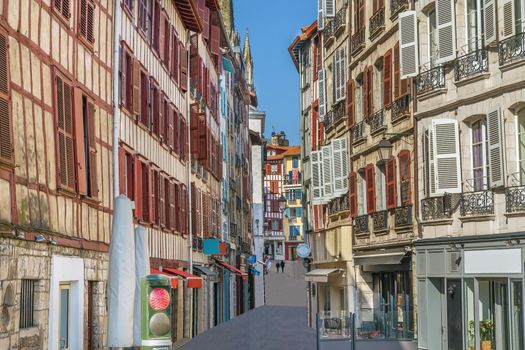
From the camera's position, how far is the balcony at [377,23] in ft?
92.2

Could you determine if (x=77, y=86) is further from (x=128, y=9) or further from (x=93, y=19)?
(x=128, y=9)

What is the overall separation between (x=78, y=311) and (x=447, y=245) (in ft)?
29.5

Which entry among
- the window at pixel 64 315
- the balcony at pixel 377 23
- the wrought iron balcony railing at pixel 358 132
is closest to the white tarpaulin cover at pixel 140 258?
the window at pixel 64 315

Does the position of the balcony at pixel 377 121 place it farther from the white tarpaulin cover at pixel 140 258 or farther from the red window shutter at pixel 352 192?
the white tarpaulin cover at pixel 140 258

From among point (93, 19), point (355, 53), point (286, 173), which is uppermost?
point (286, 173)

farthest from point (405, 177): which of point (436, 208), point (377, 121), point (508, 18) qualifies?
point (508, 18)

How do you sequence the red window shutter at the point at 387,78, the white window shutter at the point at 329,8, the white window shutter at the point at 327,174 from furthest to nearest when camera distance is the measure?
1. the white window shutter at the point at 329,8
2. the white window shutter at the point at 327,174
3. the red window shutter at the point at 387,78

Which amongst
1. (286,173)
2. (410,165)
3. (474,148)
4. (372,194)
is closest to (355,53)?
(372,194)

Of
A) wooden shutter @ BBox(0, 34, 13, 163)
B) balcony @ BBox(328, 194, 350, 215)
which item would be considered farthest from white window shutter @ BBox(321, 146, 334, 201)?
wooden shutter @ BBox(0, 34, 13, 163)

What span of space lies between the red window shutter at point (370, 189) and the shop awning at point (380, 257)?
1247 mm

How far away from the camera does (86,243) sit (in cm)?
1819

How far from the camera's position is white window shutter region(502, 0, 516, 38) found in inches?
800

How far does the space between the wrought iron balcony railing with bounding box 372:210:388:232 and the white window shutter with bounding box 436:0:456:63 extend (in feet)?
19.0

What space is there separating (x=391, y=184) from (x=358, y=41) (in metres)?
5.74
